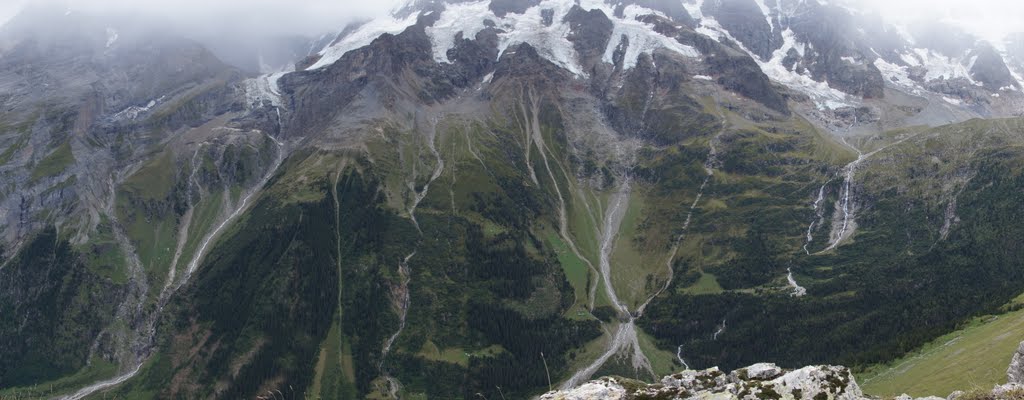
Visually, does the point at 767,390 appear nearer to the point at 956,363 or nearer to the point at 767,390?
the point at 767,390

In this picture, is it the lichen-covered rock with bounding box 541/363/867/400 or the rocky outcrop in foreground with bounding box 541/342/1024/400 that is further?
the lichen-covered rock with bounding box 541/363/867/400

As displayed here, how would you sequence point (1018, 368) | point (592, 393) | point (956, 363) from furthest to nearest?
point (956, 363)
point (592, 393)
point (1018, 368)

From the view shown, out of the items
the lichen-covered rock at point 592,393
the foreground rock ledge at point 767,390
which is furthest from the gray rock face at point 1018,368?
the lichen-covered rock at point 592,393

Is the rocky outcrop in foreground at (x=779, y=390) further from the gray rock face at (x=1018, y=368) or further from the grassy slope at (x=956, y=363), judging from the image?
→ the grassy slope at (x=956, y=363)

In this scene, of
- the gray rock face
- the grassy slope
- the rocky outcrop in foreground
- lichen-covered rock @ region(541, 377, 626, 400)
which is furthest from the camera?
the grassy slope

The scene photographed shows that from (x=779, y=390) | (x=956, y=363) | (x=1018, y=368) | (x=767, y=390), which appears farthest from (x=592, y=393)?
(x=956, y=363)

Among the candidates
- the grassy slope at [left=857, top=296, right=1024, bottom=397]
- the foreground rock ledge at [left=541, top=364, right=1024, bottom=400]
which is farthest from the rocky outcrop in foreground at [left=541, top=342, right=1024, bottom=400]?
the grassy slope at [left=857, top=296, right=1024, bottom=397]

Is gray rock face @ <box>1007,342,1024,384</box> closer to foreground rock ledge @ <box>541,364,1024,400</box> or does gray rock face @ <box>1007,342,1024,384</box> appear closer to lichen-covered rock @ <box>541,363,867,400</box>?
foreground rock ledge @ <box>541,364,1024,400</box>

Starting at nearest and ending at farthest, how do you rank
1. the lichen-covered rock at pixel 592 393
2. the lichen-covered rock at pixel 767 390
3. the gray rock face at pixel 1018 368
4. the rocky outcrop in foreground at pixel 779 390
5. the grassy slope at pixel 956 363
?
1. the gray rock face at pixel 1018 368
2. the rocky outcrop in foreground at pixel 779 390
3. the lichen-covered rock at pixel 767 390
4. the lichen-covered rock at pixel 592 393
5. the grassy slope at pixel 956 363

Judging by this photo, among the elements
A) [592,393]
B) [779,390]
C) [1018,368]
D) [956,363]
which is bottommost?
[956,363]

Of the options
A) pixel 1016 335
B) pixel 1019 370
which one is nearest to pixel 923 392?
pixel 1016 335

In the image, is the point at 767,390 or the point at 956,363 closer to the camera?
the point at 767,390
